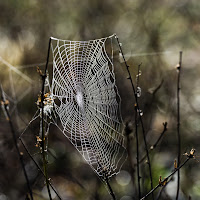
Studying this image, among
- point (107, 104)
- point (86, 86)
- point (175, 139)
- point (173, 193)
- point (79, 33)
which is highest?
point (79, 33)

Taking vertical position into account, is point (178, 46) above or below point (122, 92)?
above

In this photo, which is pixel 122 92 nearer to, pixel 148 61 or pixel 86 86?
pixel 148 61

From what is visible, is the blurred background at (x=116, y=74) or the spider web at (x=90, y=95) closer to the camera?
the spider web at (x=90, y=95)

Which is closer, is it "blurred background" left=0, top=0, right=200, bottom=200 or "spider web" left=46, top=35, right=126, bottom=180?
"spider web" left=46, top=35, right=126, bottom=180

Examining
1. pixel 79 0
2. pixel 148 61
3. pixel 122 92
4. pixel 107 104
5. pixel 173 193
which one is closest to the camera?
pixel 107 104

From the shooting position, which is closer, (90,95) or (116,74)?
(90,95)

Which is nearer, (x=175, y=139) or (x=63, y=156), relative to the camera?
(x=63, y=156)

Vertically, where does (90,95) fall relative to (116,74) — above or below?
below

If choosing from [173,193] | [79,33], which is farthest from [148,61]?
[173,193]
